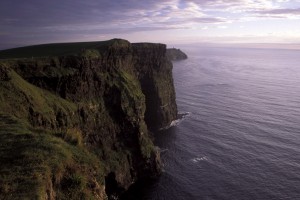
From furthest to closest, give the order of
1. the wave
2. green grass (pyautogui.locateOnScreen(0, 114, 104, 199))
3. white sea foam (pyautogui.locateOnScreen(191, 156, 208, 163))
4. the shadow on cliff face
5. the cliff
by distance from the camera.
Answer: the wave < white sea foam (pyautogui.locateOnScreen(191, 156, 208, 163)) < the shadow on cliff face < the cliff < green grass (pyautogui.locateOnScreen(0, 114, 104, 199))

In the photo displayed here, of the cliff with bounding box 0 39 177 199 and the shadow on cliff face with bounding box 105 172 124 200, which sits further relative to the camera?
the shadow on cliff face with bounding box 105 172 124 200

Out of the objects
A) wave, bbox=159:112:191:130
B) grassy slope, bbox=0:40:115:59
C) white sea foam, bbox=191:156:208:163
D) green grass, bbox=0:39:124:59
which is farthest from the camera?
wave, bbox=159:112:191:130

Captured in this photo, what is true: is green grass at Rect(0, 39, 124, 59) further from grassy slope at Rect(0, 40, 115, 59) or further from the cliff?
the cliff

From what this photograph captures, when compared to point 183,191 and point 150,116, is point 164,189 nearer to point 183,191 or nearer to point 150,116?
point 183,191

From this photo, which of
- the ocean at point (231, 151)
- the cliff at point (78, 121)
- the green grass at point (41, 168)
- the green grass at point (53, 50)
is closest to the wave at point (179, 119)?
the ocean at point (231, 151)

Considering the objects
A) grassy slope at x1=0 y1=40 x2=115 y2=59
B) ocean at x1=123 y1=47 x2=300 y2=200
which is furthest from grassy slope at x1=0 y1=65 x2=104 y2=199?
grassy slope at x1=0 y1=40 x2=115 y2=59

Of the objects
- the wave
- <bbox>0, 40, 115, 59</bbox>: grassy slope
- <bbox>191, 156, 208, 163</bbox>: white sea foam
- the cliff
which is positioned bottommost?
<bbox>191, 156, 208, 163</bbox>: white sea foam

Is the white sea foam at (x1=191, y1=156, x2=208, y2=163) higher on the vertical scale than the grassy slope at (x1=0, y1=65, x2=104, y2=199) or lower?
lower

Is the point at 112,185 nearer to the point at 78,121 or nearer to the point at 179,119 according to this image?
the point at 78,121

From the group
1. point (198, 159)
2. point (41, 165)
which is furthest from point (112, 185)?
point (41, 165)
